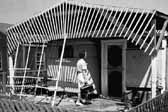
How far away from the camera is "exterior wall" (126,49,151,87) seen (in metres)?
8.26

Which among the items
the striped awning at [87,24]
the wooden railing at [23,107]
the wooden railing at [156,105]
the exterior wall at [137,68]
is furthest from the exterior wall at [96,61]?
the wooden railing at [23,107]

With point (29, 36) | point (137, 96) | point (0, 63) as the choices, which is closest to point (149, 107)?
point (137, 96)

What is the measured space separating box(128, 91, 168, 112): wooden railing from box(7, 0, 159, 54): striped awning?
1325 millimetres

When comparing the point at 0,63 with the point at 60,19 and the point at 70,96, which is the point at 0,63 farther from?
the point at 60,19

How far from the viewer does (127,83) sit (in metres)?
8.67

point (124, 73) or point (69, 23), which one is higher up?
point (69, 23)

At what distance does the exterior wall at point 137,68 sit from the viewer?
8258mm

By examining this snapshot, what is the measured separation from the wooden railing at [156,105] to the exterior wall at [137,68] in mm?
2043

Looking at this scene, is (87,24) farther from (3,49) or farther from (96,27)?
(3,49)

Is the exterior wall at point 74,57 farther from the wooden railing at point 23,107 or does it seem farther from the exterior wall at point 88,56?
the wooden railing at point 23,107

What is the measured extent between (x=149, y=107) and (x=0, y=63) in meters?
11.6

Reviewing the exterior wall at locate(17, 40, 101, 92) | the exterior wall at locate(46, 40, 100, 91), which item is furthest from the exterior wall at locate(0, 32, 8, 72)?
the exterior wall at locate(46, 40, 100, 91)

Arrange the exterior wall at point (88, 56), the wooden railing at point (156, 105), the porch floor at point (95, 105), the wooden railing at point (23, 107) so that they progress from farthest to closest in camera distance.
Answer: the exterior wall at point (88, 56) < the porch floor at point (95, 105) < the wooden railing at point (156, 105) < the wooden railing at point (23, 107)

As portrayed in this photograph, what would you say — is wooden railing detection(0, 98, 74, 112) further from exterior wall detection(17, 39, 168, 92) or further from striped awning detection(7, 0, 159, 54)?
exterior wall detection(17, 39, 168, 92)
